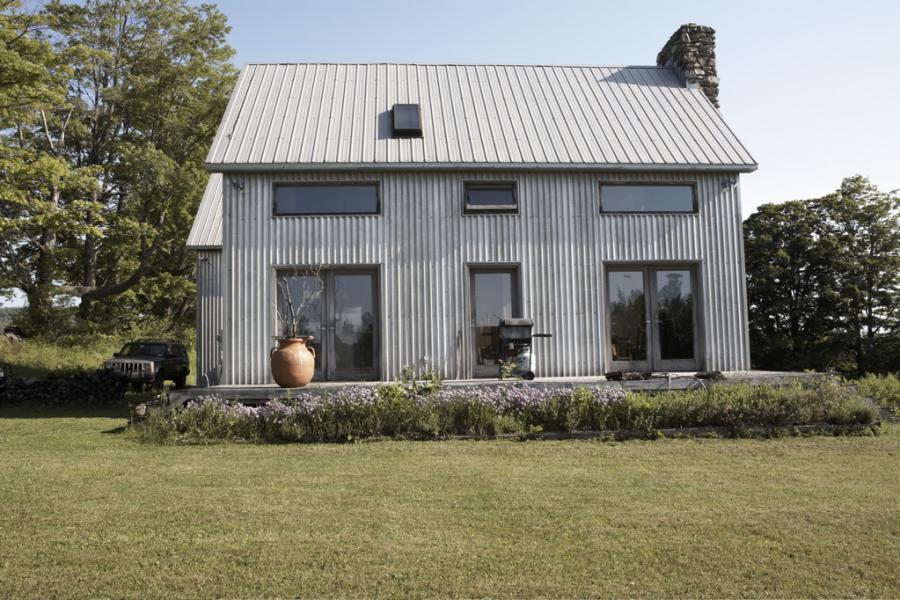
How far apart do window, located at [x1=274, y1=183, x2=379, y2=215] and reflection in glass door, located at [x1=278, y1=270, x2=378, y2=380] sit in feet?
3.57

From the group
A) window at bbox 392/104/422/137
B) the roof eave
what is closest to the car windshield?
the roof eave

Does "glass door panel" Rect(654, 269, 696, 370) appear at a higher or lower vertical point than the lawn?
higher

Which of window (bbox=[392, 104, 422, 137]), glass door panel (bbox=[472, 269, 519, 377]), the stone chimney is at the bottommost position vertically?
glass door panel (bbox=[472, 269, 519, 377])

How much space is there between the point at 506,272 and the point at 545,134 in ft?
9.57

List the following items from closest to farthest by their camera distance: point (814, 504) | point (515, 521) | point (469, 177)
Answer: point (515, 521) < point (814, 504) < point (469, 177)

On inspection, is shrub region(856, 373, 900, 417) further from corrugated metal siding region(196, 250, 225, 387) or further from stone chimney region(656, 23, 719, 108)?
corrugated metal siding region(196, 250, 225, 387)

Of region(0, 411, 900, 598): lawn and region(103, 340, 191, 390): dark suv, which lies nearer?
region(0, 411, 900, 598): lawn

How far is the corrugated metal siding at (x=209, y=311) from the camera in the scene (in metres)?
15.5

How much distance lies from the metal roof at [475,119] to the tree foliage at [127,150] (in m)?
12.7

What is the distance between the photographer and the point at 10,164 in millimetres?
15086

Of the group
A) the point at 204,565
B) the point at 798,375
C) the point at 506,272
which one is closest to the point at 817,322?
the point at 798,375

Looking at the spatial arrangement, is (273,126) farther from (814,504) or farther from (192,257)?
(192,257)

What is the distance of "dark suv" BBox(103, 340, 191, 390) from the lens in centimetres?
1723

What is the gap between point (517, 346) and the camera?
10.6 m
